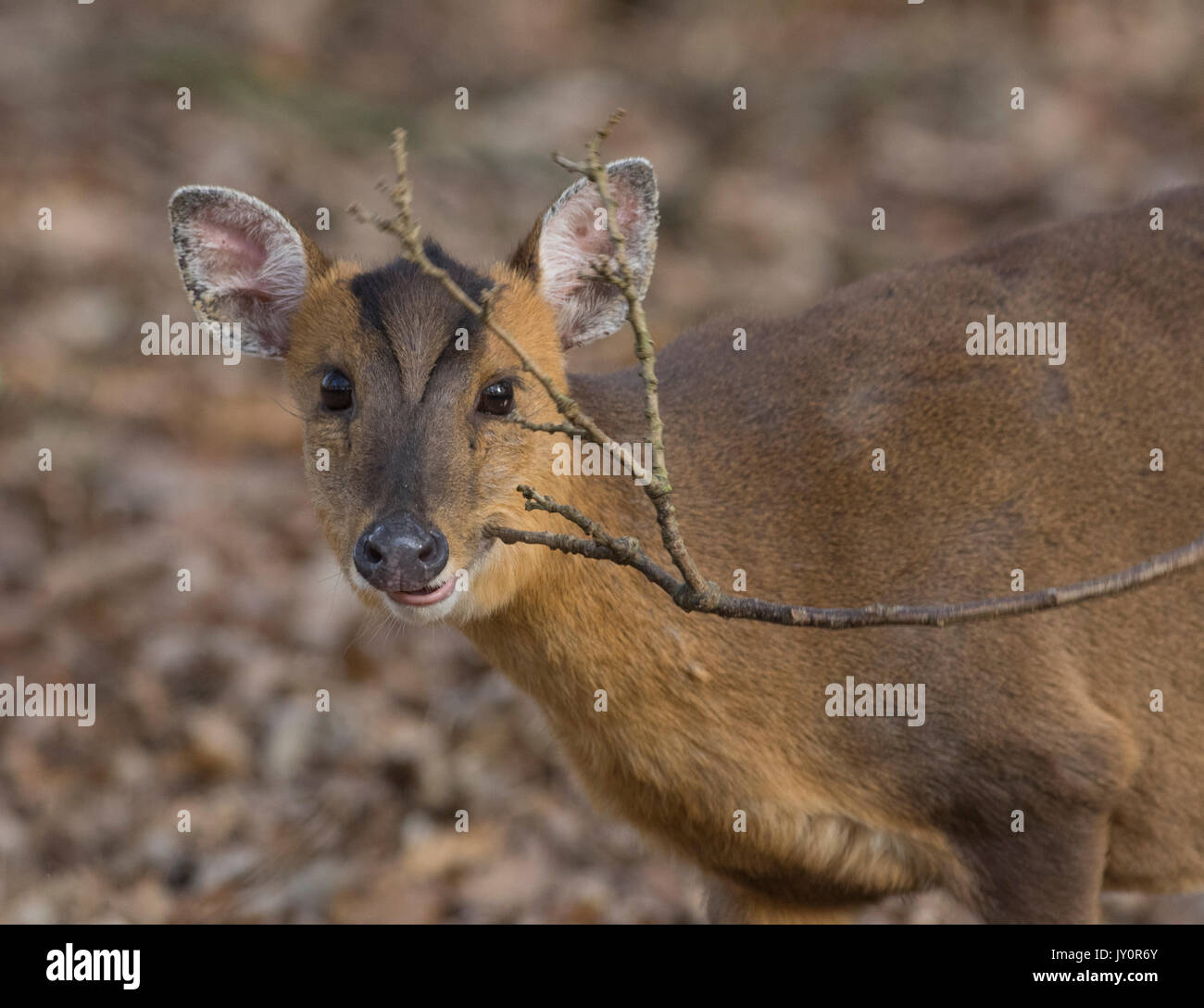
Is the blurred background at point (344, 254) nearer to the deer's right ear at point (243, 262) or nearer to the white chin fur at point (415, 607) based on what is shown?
the deer's right ear at point (243, 262)

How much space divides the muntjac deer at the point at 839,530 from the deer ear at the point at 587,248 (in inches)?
0.4

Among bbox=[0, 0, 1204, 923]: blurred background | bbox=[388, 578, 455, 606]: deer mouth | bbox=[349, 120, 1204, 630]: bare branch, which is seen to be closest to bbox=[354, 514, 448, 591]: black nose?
bbox=[388, 578, 455, 606]: deer mouth

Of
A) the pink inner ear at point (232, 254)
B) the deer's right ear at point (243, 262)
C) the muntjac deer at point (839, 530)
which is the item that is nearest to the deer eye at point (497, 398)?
the muntjac deer at point (839, 530)

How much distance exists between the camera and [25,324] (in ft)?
30.3

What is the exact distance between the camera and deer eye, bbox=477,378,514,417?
421 cm

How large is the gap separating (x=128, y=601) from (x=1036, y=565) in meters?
4.56

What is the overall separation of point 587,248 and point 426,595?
1.30 m

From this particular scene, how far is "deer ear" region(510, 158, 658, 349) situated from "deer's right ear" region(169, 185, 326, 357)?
2.19ft

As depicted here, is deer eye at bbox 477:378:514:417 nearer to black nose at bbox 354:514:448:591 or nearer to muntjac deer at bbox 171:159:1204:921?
muntjac deer at bbox 171:159:1204:921

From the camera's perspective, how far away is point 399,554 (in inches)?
149

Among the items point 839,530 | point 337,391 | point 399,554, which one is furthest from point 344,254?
point 399,554

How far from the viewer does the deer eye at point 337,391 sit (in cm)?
429

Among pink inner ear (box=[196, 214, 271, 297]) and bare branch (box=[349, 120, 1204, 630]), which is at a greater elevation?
pink inner ear (box=[196, 214, 271, 297])
